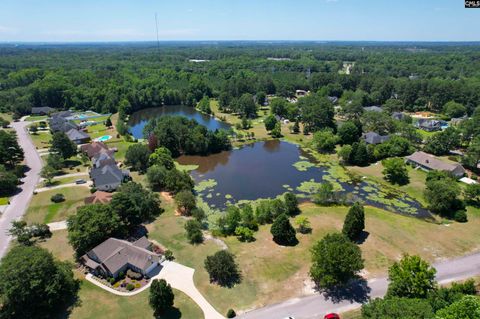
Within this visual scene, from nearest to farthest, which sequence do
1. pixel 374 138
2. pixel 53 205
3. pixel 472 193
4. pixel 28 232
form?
pixel 28 232 < pixel 472 193 < pixel 53 205 < pixel 374 138

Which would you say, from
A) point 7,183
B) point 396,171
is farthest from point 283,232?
point 7,183

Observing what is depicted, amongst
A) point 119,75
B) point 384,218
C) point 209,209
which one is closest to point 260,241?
point 209,209

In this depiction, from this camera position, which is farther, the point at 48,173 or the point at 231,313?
the point at 48,173

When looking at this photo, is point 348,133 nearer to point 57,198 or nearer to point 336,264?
point 336,264

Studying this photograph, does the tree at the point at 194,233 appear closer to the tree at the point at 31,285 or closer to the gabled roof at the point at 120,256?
the gabled roof at the point at 120,256

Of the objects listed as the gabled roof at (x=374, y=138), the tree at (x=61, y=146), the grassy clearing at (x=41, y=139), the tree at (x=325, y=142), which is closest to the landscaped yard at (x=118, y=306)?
the tree at (x=61, y=146)

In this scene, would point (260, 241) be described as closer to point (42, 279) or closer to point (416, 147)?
point (42, 279)
